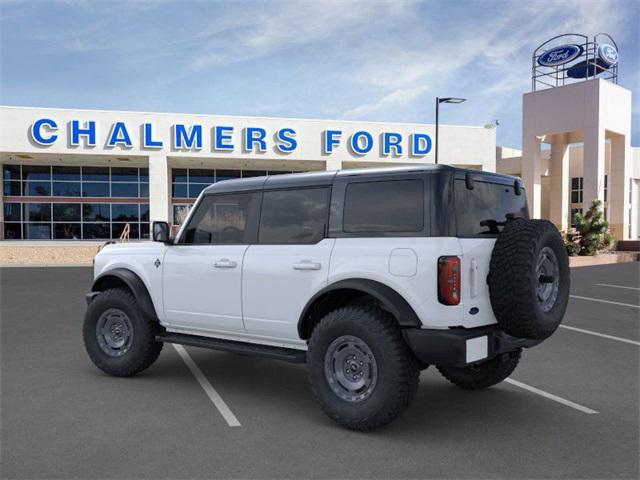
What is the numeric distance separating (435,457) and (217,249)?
9.01ft

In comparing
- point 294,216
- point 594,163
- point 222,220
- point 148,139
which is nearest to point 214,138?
point 148,139

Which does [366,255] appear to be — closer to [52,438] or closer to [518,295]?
[518,295]

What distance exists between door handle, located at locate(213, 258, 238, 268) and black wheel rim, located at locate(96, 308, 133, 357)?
144 centimetres

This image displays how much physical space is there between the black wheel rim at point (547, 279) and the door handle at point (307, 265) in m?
1.76

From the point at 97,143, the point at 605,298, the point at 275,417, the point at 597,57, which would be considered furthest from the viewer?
the point at 597,57

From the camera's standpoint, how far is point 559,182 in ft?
118

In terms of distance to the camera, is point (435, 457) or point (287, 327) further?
point (287, 327)

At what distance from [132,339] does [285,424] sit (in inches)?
88.3

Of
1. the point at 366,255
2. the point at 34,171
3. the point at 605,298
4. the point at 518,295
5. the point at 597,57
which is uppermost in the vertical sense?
the point at 597,57

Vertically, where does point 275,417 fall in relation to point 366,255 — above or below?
below

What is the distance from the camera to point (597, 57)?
3338 cm

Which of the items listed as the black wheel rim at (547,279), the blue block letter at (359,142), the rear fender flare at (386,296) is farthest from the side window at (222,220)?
the blue block letter at (359,142)

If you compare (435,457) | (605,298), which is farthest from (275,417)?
(605,298)

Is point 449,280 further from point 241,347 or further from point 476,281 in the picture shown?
point 241,347
